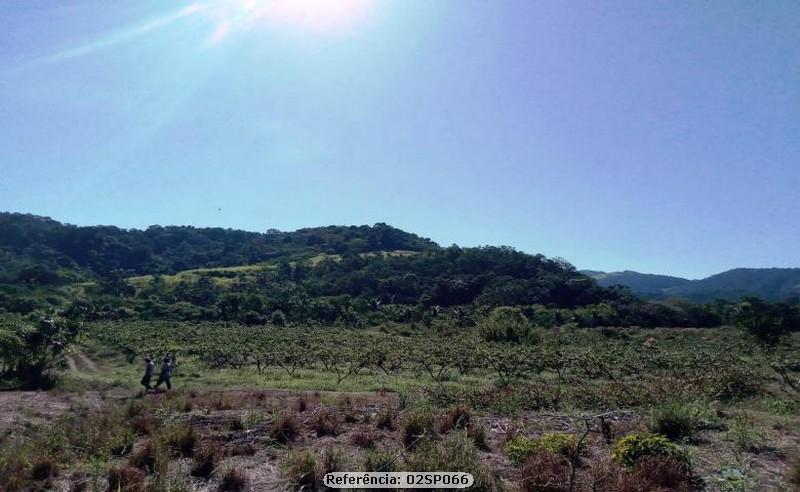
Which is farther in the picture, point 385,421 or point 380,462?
point 385,421

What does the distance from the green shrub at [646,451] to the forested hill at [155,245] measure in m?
114

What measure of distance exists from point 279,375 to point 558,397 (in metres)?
16.9

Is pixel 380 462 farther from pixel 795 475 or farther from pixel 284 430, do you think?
pixel 795 475

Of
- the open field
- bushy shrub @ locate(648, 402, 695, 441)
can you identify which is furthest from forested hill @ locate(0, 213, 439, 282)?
bushy shrub @ locate(648, 402, 695, 441)

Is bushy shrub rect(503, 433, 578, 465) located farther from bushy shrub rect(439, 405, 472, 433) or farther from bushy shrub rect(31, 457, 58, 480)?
bushy shrub rect(31, 457, 58, 480)

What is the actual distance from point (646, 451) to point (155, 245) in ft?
562

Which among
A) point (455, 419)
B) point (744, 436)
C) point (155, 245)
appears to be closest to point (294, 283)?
point (155, 245)

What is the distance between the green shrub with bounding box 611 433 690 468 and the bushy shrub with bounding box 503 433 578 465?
2.29 feet

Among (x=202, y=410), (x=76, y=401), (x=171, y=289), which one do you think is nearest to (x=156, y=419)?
(x=202, y=410)

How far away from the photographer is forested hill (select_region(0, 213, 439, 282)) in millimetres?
123062

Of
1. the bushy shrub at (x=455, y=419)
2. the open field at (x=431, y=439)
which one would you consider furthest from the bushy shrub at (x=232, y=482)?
the bushy shrub at (x=455, y=419)

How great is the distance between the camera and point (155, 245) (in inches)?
6171

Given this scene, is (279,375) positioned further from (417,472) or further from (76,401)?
(417,472)

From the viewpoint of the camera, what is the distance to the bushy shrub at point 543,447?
7.50 m
